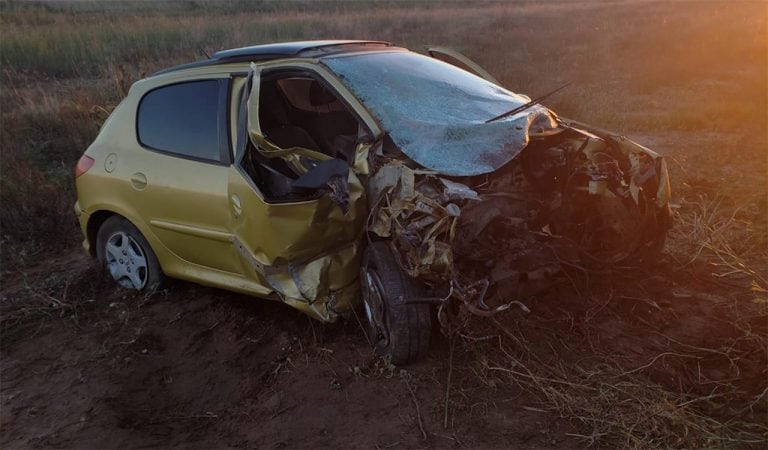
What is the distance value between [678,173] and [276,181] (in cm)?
438

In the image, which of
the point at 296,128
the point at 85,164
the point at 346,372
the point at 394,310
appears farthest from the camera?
the point at 85,164

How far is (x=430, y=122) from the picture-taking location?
3.56m

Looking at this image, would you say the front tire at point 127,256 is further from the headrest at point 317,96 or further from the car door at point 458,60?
the car door at point 458,60

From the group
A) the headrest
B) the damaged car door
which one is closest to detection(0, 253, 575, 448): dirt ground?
the damaged car door

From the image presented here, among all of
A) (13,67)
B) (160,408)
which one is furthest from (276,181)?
(13,67)

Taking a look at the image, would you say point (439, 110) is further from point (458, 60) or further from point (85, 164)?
point (85, 164)

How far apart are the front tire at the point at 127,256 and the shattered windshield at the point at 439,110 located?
1.99m

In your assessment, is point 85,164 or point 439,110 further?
point 85,164

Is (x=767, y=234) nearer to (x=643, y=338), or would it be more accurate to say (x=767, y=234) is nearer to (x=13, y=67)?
(x=643, y=338)

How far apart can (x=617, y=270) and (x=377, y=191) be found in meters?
1.68

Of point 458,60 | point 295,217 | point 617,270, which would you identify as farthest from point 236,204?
point 617,270

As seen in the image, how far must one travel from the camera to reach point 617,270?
12.6ft

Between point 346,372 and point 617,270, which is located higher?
point 617,270

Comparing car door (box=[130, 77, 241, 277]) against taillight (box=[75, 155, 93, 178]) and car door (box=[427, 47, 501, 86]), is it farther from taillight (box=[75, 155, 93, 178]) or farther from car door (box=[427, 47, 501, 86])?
car door (box=[427, 47, 501, 86])
